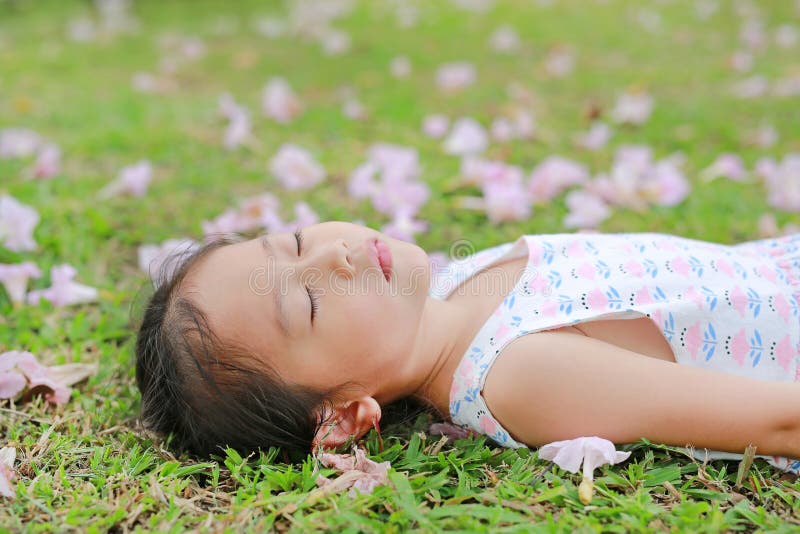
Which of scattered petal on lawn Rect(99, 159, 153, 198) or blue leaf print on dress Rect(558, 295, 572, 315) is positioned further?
scattered petal on lawn Rect(99, 159, 153, 198)

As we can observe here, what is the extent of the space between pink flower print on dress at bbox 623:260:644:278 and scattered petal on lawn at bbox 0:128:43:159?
3199 millimetres

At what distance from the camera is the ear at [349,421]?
1.89m

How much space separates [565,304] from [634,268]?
0.28 m

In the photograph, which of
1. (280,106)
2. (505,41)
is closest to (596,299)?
(280,106)

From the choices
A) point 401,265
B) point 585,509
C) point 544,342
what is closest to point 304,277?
point 401,265

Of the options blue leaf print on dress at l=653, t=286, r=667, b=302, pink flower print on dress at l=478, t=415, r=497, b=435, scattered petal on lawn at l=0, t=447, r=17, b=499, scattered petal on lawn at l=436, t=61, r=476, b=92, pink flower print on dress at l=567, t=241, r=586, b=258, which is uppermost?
scattered petal on lawn at l=436, t=61, r=476, b=92

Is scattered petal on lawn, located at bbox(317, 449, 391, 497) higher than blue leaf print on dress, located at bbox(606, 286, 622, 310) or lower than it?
lower

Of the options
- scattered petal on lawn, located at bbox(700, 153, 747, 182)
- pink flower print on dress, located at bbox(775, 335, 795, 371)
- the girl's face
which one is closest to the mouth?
the girl's face

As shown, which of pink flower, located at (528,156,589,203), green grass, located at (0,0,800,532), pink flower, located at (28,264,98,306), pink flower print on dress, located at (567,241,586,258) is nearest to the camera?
green grass, located at (0,0,800,532)

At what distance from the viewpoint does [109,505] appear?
1601 millimetres

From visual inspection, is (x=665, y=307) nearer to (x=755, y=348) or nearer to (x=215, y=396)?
(x=755, y=348)

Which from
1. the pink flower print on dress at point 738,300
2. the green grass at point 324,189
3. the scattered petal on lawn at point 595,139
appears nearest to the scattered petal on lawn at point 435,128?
the green grass at point 324,189

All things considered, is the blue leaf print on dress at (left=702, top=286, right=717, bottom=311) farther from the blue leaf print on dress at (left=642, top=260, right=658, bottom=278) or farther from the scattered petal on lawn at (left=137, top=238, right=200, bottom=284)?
the scattered petal on lawn at (left=137, top=238, right=200, bottom=284)

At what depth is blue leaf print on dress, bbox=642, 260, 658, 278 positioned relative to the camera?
2.11m
